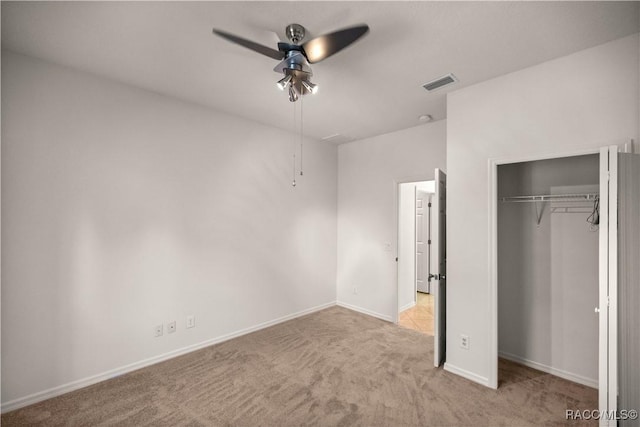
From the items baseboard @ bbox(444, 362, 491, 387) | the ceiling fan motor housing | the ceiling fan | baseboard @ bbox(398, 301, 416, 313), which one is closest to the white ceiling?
the ceiling fan motor housing

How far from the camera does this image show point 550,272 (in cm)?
278

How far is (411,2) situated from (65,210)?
3.13 m

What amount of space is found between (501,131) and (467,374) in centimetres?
229

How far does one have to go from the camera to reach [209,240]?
11.0 feet

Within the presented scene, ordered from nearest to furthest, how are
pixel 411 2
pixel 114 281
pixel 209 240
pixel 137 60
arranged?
→ pixel 411 2 → pixel 137 60 → pixel 114 281 → pixel 209 240

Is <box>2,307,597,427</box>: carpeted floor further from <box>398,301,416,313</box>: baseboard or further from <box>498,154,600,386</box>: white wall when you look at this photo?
<box>398,301,416,313</box>: baseboard

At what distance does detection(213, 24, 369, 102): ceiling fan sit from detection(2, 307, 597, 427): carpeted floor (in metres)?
2.49

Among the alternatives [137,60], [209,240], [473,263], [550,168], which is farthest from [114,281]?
[550,168]

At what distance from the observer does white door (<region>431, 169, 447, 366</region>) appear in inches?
112

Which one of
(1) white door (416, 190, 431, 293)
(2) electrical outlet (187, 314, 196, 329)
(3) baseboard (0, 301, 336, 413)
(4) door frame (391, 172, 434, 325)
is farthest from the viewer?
(1) white door (416, 190, 431, 293)

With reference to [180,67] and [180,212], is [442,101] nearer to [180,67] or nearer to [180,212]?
[180,67]

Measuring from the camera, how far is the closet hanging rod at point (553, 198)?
254cm

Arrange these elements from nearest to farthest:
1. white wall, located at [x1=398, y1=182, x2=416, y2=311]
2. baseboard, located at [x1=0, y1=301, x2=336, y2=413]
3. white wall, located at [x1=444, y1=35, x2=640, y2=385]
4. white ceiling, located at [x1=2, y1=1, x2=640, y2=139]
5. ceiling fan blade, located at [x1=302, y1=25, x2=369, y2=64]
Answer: ceiling fan blade, located at [x1=302, y1=25, x2=369, y2=64]
white ceiling, located at [x1=2, y1=1, x2=640, y2=139]
white wall, located at [x1=444, y1=35, x2=640, y2=385]
baseboard, located at [x1=0, y1=301, x2=336, y2=413]
white wall, located at [x1=398, y1=182, x2=416, y2=311]

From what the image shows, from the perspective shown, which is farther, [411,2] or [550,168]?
[550,168]
